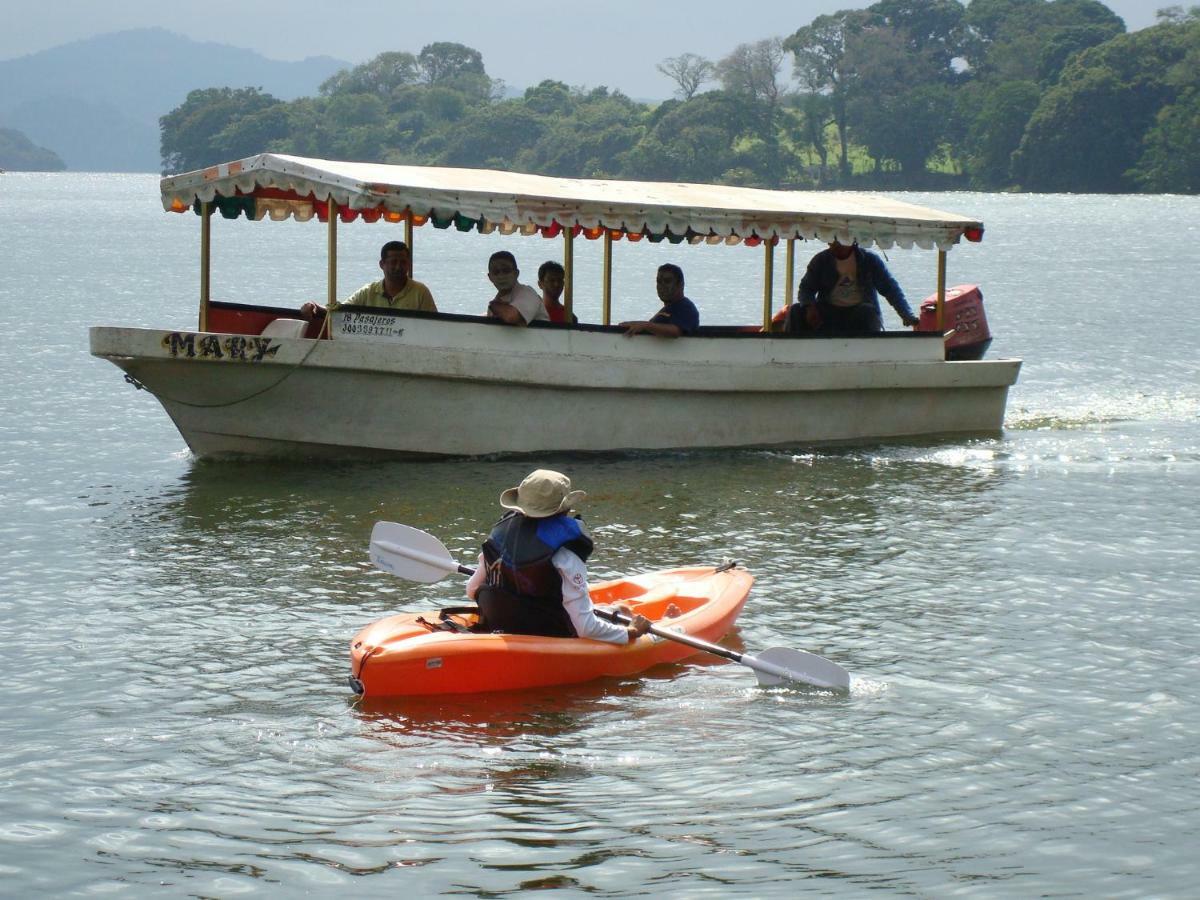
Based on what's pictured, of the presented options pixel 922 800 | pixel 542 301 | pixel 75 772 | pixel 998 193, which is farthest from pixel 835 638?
pixel 998 193

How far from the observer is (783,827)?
7.58m

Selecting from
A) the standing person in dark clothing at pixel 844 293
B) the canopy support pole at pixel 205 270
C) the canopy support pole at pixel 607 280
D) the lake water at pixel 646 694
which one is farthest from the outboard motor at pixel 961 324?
the canopy support pole at pixel 205 270

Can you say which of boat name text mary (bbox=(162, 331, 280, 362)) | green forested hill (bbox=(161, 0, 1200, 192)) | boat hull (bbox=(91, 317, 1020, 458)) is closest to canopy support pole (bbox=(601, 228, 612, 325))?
boat hull (bbox=(91, 317, 1020, 458))

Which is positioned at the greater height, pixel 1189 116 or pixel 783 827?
pixel 1189 116

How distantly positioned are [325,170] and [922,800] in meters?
8.39

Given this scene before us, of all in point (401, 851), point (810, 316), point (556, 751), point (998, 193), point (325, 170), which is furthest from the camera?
point (998, 193)

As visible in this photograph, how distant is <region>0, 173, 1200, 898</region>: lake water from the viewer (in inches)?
286

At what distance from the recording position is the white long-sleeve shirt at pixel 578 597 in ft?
29.5

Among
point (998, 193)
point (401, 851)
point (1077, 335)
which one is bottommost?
point (401, 851)

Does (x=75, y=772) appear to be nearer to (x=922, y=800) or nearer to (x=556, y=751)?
(x=556, y=751)

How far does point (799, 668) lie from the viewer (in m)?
9.34

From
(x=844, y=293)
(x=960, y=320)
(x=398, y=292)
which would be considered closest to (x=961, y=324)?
(x=960, y=320)

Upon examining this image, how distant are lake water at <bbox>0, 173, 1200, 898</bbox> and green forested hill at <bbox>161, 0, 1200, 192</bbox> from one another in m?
102

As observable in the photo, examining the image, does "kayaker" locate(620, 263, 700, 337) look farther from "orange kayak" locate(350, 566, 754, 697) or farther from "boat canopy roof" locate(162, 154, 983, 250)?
"orange kayak" locate(350, 566, 754, 697)
